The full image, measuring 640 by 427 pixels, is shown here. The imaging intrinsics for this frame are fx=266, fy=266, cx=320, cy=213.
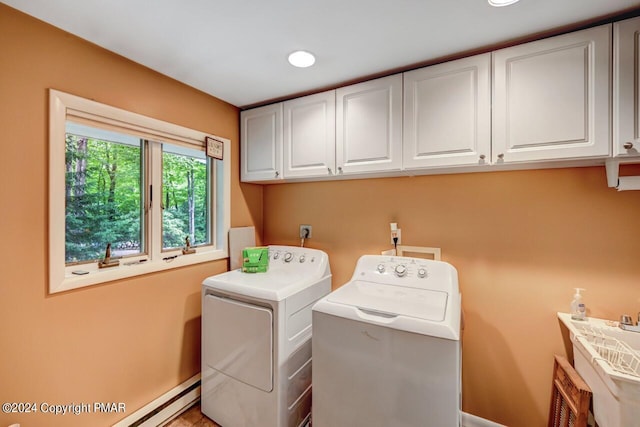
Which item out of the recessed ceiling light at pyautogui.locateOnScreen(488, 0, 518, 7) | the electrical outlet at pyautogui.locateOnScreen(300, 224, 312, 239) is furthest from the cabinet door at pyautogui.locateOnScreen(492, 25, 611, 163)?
the electrical outlet at pyautogui.locateOnScreen(300, 224, 312, 239)

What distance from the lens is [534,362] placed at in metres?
1.56

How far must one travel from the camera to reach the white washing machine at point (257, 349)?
4.90 feet

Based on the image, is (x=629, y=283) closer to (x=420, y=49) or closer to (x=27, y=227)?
(x=420, y=49)

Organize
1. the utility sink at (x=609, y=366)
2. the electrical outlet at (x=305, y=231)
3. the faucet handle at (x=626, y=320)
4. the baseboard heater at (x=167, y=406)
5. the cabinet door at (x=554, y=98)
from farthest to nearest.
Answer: the electrical outlet at (x=305, y=231), the baseboard heater at (x=167, y=406), the faucet handle at (x=626, y=320), the cabinet door at (x=554, y=98), the utility sink at (x=609, y=366)

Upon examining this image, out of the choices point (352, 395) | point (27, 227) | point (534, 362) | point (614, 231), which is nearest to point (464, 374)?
point (534, 362)

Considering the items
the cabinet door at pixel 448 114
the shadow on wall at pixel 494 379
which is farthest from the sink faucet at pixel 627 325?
the cabinet door at pixel 448 114

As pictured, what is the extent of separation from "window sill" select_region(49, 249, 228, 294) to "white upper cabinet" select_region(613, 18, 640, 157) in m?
2.44

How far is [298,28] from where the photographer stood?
1305 millimetres

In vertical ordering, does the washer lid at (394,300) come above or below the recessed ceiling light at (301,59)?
below

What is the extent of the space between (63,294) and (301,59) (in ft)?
5.86

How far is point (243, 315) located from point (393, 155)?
133 centimetres

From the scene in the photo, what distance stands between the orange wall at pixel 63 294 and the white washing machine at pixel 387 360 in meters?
1.14

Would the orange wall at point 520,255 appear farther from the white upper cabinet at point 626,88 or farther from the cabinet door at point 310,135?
the cabinet door at point 310,135

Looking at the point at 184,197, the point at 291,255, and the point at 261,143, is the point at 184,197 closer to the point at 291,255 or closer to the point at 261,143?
the point at 261,143
